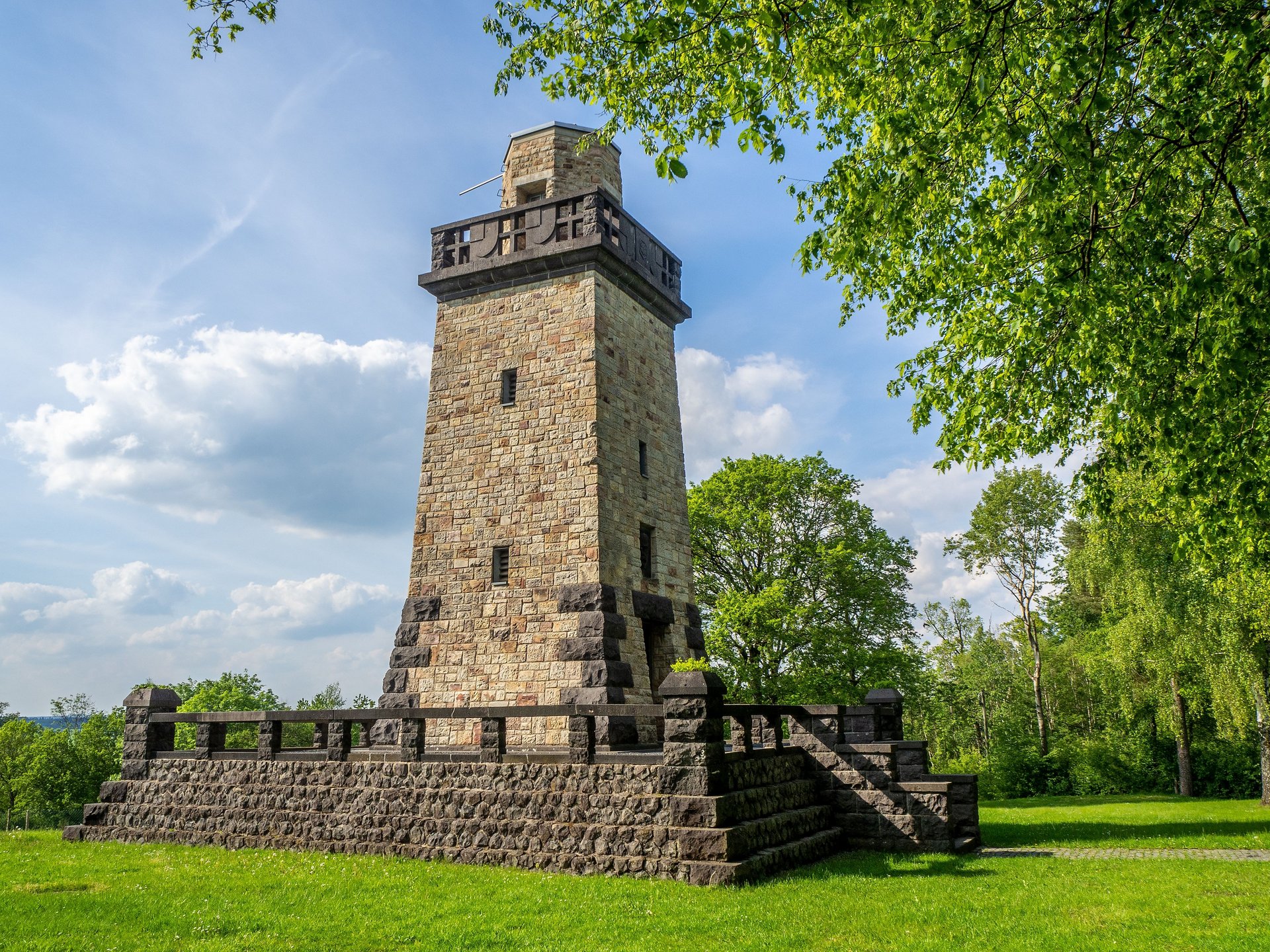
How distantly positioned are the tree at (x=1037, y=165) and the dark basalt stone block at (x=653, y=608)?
618 centimetres

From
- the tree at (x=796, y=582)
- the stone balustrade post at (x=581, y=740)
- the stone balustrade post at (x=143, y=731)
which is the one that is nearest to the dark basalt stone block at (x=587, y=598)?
the stone balustrade post at (x=581, y=740)

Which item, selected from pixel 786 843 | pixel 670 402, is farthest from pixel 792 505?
pixel 786 843

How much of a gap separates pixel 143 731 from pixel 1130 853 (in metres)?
14.3

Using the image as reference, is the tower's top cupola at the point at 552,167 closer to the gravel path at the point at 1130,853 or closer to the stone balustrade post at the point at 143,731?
the stone balustrade post at the point at 143,731

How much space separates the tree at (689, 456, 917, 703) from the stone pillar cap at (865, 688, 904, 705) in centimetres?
947

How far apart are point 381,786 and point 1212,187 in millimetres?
11493

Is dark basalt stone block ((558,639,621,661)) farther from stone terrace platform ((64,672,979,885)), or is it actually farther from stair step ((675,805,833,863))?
stair step ((675,805,833,863))

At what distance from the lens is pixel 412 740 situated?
11750 millimetres

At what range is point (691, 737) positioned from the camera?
9555 millimetres

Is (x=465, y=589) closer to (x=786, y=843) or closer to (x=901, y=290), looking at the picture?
(x=786, y=843)

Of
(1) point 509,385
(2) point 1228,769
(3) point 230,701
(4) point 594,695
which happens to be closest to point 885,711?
(4) point 594,695

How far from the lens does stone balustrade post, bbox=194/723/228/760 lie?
13.4m

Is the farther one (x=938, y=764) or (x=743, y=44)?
(x=938, y=764)

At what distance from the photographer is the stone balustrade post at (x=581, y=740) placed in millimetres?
10328
